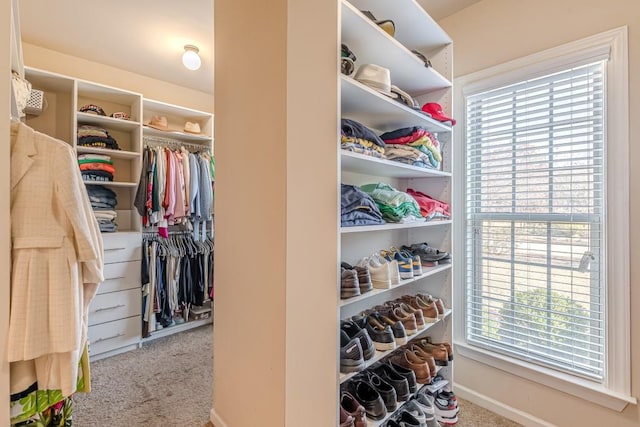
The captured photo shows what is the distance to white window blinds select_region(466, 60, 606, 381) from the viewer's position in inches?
61.2

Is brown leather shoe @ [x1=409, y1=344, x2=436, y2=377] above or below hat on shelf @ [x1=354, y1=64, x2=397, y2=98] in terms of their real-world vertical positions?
below

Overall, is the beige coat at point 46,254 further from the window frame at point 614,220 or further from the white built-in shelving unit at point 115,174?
the window frame at point 614,220

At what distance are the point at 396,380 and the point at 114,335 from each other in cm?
238

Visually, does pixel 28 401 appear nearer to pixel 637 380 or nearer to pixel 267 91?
pixel 267 91

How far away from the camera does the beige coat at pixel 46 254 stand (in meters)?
0.87

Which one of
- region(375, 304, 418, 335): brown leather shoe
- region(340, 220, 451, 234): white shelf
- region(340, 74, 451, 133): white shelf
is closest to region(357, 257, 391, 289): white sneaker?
region(340, 220, 451, 234): white shelf

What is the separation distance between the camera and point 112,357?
256 cm

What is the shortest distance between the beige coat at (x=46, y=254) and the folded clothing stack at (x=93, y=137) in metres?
1.97

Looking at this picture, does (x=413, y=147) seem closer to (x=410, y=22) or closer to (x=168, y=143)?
(x=410, y=22)

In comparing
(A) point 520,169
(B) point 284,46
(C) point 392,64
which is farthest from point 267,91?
(A) point 520,169

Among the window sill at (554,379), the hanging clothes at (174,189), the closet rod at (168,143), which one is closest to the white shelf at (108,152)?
the hanging clothes at (174,189)

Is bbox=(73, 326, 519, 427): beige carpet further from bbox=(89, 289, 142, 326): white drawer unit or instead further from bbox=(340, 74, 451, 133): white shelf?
bbox=(340, 74, 451, 133): white shelf

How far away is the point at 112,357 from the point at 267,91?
2.60m

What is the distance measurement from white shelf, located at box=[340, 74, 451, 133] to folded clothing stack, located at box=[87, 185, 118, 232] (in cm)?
222
